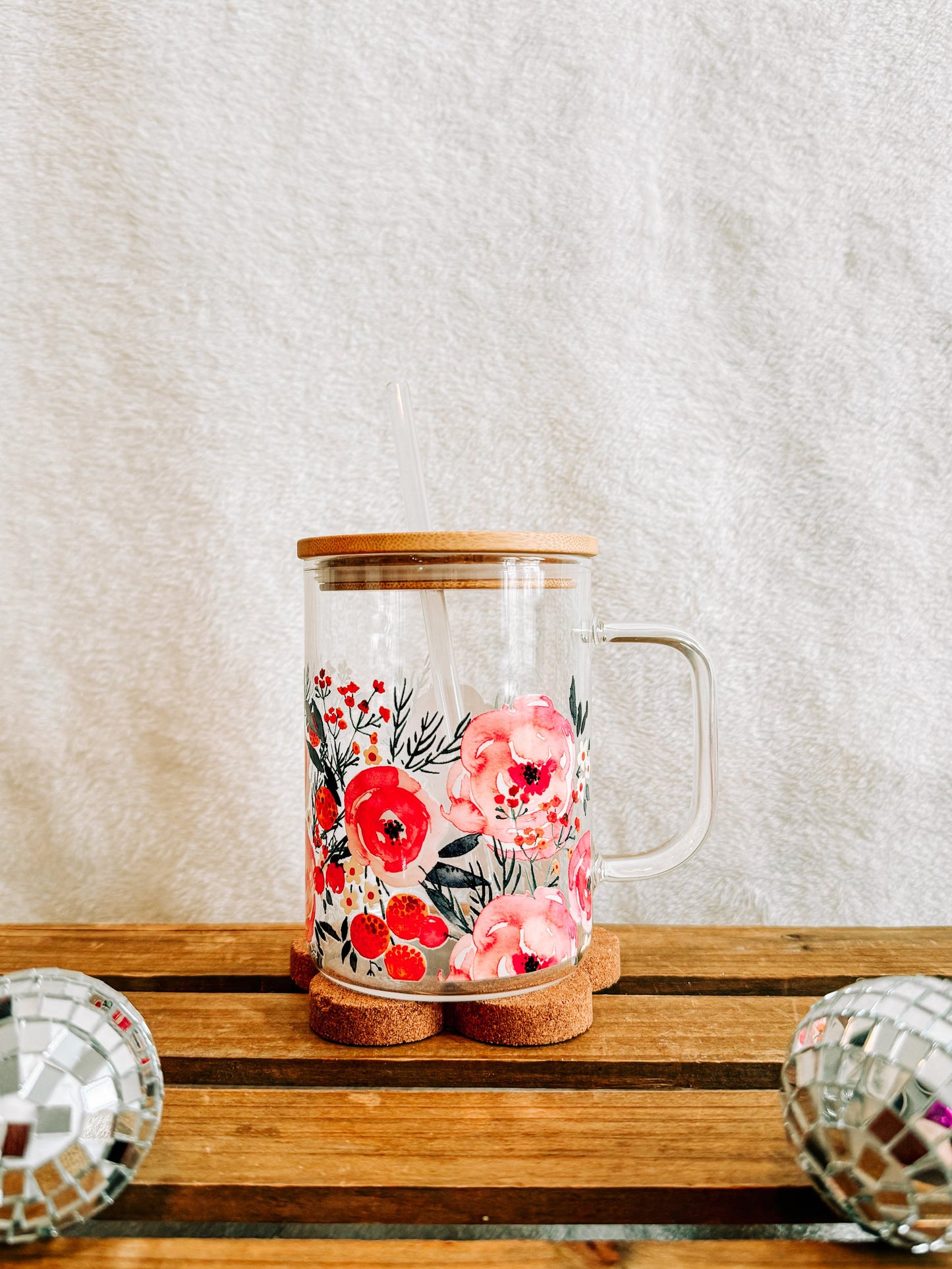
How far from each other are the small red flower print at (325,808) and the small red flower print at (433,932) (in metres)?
0.06

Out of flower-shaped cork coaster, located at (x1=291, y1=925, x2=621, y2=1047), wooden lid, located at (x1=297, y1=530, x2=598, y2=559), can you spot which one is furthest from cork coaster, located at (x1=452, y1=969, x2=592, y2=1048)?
wooden lid, located at (x1=297, y1=530, x2=598, y2=559)

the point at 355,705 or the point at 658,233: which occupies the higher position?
the point at 658,233

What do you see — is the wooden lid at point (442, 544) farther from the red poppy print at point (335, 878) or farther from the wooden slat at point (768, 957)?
the wooden slat at point (768, 957)

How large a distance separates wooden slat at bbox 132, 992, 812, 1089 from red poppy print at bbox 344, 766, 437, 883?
0.09 m

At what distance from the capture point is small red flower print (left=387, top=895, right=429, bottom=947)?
1.56ft

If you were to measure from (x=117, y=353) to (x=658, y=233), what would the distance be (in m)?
0.39

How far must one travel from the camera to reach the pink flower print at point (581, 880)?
1.66ft

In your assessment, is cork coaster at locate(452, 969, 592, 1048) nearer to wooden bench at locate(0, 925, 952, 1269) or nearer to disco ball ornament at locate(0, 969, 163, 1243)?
wooden bench at locate(0, 925, 952, 1269)

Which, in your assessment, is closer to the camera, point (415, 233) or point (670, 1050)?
point (670, 1050)

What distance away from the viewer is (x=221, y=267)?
71cm

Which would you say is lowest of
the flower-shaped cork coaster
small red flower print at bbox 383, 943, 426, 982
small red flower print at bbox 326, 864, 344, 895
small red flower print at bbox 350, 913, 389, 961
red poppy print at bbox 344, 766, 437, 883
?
the flower-shaped cork coaster

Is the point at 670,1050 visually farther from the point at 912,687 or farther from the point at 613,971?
the point at 912,687

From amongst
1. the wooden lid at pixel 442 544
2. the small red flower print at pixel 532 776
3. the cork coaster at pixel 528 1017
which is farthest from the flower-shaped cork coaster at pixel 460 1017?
the wooden lid at pixel 442 544

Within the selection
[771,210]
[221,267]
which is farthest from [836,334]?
[221,267]
